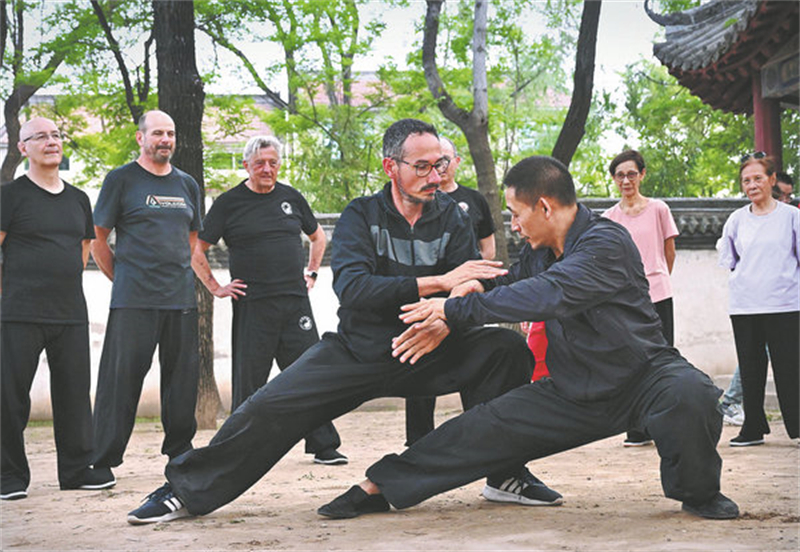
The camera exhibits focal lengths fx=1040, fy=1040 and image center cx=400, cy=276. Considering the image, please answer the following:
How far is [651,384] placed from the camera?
12.8ft

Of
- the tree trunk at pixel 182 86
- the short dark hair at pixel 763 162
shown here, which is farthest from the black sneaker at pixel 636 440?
the tree trunk at pixel 182 86

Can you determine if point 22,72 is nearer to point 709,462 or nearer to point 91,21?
point 91,21

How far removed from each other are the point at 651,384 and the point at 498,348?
0.68 metres

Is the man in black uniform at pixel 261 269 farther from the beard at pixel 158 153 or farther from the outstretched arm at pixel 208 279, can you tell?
the beard at pixel 158 153

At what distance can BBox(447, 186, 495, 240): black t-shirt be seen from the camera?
21.4 ft

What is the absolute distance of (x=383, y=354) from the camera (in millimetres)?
4211

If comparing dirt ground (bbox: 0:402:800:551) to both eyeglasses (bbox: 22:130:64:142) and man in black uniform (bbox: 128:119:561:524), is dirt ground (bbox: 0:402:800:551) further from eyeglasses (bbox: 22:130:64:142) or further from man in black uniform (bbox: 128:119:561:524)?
eyeglasses (bbox: 22:130:64:142)

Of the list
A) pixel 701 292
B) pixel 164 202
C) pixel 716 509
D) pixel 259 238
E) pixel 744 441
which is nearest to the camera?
pixel 716 509

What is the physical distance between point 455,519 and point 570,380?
2.32 ft

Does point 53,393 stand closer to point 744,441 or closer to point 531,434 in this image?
point 531,434

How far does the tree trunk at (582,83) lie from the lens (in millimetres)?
10562

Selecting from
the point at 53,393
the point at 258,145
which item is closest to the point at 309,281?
the point at 258,145

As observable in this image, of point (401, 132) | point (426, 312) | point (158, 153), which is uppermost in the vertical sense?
point (158, 153)

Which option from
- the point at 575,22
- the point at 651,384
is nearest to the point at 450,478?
the point at 651,384
